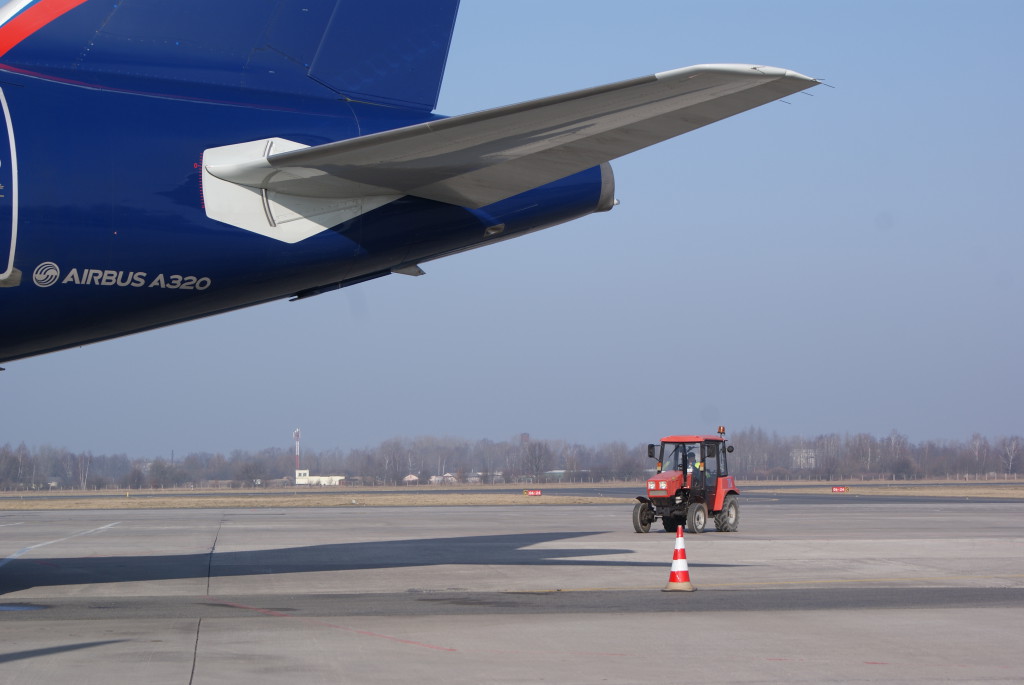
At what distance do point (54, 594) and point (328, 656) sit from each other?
6908 millimetres

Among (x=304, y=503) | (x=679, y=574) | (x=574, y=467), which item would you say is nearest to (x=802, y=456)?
(x=574, y=467)

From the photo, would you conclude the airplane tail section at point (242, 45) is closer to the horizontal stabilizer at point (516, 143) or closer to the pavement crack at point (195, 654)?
the horizontal stabilizer at point (516, 143)

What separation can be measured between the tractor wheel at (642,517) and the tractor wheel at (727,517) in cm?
190

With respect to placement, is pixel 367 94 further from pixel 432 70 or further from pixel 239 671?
pixel 239 671

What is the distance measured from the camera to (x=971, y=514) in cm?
3869

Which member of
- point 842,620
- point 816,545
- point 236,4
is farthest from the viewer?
point 816,545

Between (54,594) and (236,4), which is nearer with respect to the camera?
(236,4)

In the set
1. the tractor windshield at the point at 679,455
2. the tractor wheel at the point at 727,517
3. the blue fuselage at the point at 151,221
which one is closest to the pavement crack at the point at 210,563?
the blue fuselage at the point at 151,221

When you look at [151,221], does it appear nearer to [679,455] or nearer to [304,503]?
[679,455]

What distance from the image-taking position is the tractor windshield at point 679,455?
27.9 meters

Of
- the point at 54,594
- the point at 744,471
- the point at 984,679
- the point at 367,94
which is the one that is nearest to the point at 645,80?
the point at 367,94

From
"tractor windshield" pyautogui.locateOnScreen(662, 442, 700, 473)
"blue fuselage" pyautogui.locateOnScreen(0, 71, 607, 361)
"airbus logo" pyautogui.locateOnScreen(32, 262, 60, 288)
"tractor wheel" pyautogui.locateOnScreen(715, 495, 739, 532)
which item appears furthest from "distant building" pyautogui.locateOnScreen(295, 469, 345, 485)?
"airbus logo" pyautogui.locateOnScreen(32, 262, 60, 288)

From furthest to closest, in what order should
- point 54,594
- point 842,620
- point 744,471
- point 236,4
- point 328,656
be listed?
point 744,471 → point 54,594 → point 842,620 → point 236,4 → point 328,656

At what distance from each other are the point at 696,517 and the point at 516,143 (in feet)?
61.9
